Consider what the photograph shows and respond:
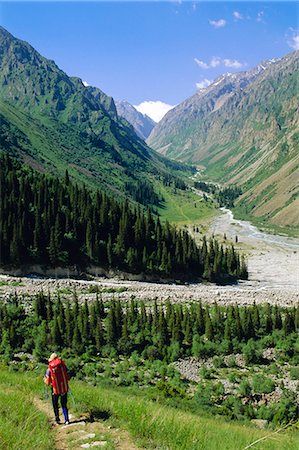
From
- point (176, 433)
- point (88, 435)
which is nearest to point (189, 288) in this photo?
point (88, 435)

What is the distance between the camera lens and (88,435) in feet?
37.1

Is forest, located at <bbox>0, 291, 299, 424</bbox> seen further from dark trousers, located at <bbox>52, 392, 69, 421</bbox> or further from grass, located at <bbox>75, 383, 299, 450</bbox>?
grass, located at <bbox>75, 383, 299, 450</bbox>

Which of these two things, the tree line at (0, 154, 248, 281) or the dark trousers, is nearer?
the dark trousers

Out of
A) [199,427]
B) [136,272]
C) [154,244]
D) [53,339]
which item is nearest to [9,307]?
[53,339]

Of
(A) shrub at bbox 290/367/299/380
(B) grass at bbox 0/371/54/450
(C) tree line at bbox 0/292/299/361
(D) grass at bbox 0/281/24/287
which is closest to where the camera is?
(B) grass at bbox 0/371/54/450

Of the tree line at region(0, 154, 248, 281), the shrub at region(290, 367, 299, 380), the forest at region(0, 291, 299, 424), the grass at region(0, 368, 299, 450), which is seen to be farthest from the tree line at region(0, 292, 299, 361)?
the grass at region(0, 368, 299, 450)

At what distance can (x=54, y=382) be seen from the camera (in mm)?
13219

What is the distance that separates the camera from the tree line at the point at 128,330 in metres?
55.4

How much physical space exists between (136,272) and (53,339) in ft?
135

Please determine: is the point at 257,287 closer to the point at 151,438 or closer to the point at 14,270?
the point at 14,270

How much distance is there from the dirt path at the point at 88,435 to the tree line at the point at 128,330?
42334mm

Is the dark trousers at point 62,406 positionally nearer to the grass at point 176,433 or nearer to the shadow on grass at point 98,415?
the shadow on grass at point 98,415

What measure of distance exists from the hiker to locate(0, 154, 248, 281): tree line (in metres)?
71.8

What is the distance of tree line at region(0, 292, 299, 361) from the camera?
5538 centimetres
